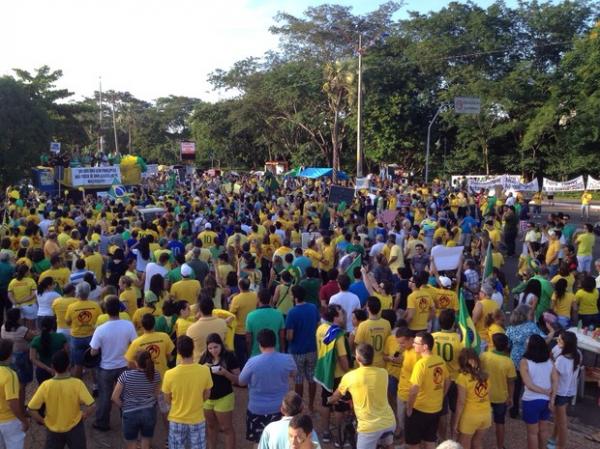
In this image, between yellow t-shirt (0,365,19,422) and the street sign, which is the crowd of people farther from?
the street sign

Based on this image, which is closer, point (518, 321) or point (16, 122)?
point (518, 321)

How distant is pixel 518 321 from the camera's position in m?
6.21

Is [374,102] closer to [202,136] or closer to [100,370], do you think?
[202,136]

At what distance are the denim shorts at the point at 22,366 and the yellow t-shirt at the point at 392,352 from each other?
4.05m

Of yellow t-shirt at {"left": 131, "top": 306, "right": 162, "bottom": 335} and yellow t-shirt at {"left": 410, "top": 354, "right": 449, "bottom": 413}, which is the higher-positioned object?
yellow t-shirt at {"left": 131, "top": 306, "right": 162, "bottom": 335}

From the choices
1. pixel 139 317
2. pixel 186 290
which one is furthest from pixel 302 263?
pixel 139 317

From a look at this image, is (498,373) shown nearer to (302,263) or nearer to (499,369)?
(499,369)

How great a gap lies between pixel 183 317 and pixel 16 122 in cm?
1988

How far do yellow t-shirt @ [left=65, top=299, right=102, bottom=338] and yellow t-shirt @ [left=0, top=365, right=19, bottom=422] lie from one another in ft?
5.38

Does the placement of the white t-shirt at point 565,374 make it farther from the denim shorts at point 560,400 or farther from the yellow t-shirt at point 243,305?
the yellow t-shirt at point 243,305

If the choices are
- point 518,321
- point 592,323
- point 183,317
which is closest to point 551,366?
point 518,321

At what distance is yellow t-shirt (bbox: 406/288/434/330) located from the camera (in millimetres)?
6863

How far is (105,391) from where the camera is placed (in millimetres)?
6000

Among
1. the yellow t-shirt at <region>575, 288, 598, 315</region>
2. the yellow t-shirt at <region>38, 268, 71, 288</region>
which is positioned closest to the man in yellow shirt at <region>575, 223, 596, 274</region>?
the yellow t-shirt at <region>575, 288, 598, 315</region>
